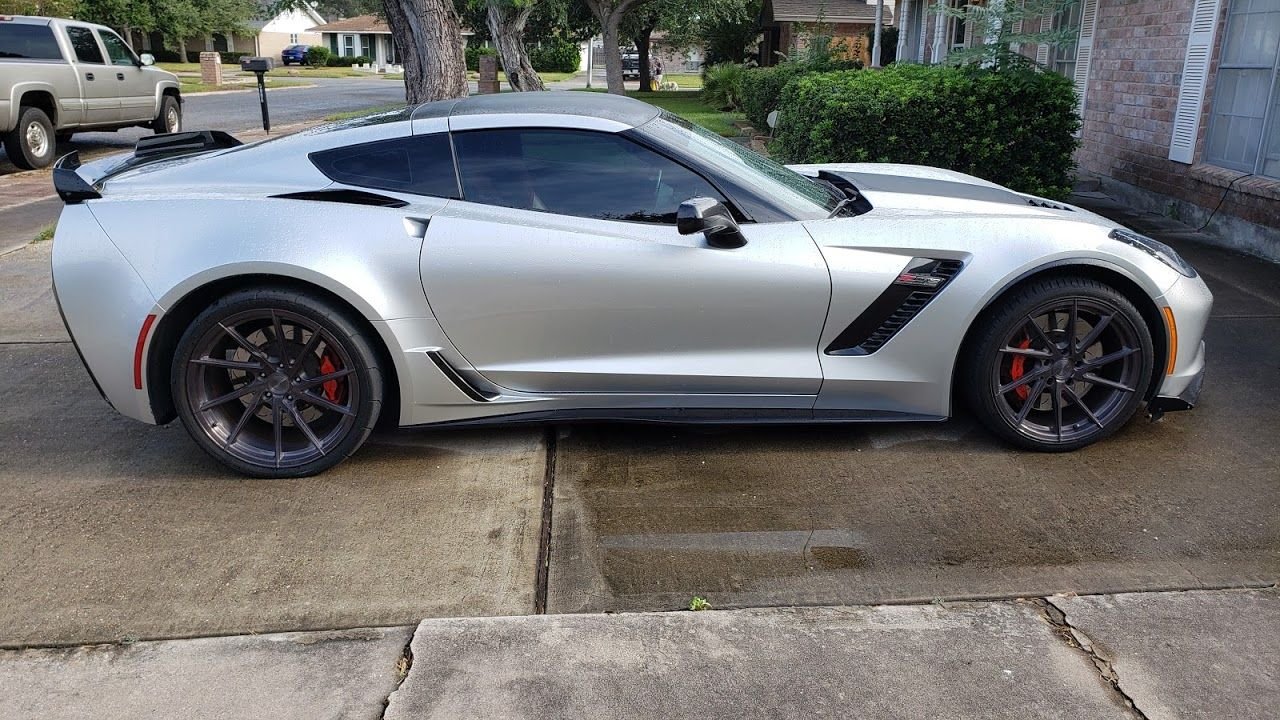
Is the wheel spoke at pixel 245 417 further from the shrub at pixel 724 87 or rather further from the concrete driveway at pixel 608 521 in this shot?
the shrub at pixel 724 87

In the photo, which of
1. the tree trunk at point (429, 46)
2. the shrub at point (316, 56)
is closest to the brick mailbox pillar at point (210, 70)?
the shrub at point (316, 56)

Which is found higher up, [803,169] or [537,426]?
[803,169]

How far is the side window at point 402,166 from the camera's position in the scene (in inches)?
151

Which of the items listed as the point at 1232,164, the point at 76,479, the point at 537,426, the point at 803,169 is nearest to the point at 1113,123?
the point at 1232,164

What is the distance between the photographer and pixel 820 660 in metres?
2.70

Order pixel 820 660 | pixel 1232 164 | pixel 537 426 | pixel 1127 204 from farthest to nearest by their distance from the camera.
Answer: pixel 1127 204
pixel 1232 164
pixel 537 426
pixel 820 660

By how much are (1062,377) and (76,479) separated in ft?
12.9

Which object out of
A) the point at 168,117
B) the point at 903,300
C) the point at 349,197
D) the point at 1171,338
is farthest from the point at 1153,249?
the point at 168,117

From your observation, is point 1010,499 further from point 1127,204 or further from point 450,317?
point 1127,204

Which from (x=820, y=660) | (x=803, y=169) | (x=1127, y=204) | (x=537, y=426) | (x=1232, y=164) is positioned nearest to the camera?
(x=820, y=660)

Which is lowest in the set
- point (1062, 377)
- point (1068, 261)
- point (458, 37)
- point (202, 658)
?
point (202, 658)

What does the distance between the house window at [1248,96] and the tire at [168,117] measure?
46.3 feet

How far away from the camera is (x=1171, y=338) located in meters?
3.90

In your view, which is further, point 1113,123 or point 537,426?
point 1113,123
